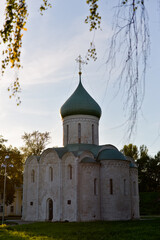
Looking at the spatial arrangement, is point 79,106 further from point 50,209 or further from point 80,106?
point 50,209

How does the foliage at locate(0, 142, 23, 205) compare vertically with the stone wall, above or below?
below

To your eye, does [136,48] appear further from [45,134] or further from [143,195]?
[143,195]

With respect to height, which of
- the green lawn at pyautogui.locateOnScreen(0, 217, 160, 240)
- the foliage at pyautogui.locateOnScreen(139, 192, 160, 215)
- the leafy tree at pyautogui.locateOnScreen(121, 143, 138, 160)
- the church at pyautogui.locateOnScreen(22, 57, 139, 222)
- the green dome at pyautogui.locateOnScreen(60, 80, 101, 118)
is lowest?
the foliage at pyautogui.locateOnScreen(139, 192, 160, 215)

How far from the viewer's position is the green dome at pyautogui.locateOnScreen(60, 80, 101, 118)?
86.1 feet

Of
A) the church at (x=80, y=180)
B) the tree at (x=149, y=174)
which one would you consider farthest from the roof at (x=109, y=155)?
the tree at (x=149, y=174)

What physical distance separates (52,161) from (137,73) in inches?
Result: 839

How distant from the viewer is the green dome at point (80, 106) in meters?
26.2

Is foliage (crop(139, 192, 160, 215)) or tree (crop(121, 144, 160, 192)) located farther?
tree (crop(121, 144, 160, 192))

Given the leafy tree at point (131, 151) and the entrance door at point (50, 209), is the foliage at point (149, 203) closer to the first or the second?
the leafy tree at point (131, 151)

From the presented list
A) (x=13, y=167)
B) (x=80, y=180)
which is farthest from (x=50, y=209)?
(x=13, y=167)

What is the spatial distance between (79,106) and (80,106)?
9 cm

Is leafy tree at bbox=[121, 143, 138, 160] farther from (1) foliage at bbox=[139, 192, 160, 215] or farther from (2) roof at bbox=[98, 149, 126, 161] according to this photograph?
(2) roof at bbox=[98, 149, 126, 161]

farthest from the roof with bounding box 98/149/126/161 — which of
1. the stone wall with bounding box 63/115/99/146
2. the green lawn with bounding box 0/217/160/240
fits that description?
the green lawn with bounding box 0/217/160/240

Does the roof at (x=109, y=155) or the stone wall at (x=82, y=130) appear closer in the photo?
the roof at (x=109, y=155)
